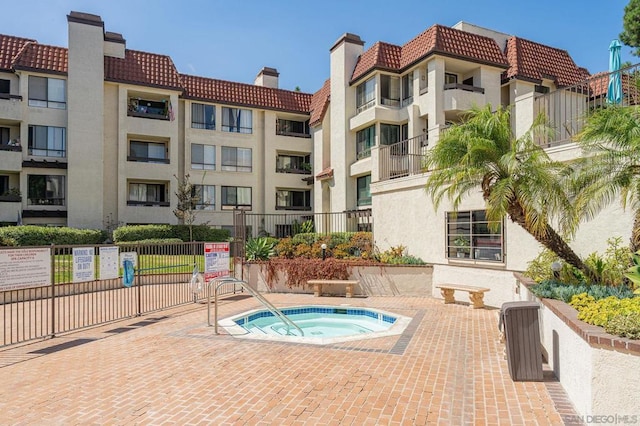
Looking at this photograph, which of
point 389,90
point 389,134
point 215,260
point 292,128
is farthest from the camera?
point 292,128

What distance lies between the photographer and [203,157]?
3112 cm

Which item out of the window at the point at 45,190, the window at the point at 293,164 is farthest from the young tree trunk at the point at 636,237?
the window at the point at 45,190

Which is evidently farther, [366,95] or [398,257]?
[366,95]

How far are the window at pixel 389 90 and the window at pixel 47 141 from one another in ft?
72.7

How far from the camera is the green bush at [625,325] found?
4.54 meters

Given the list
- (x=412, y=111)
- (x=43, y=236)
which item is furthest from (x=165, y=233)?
(x=412, y=111)

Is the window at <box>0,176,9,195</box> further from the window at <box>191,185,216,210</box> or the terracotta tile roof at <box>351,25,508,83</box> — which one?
the terracotta tile roof at <box>351,25,508,83</box>

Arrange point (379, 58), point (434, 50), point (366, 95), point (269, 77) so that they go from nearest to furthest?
point (434, 50) → point (379, 58) → point (366, 95) → point (269, 77)

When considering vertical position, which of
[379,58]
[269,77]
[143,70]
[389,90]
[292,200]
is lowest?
[292,200]

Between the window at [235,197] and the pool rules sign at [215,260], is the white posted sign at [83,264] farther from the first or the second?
the window at [235,197]

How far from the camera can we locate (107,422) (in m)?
5.08

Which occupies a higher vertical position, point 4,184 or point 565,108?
point 565,108

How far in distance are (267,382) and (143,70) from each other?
2895cm

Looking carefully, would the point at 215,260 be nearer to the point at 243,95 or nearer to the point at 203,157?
the point at 203,157
